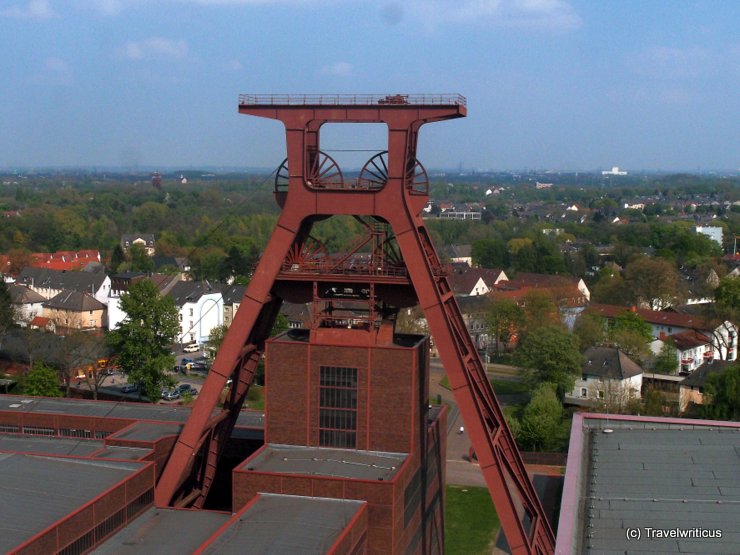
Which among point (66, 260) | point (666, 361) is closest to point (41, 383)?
point (666, 361)

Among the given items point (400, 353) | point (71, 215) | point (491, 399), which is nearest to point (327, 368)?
point (400, 353)

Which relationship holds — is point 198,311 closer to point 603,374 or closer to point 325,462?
point 603,374

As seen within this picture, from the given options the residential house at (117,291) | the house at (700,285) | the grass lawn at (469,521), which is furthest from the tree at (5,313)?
the house at (700,285)

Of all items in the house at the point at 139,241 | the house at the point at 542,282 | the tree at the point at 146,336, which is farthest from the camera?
the house at the point at 139,241

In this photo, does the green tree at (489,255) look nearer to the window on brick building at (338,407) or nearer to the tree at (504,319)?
the tree at (504,319)

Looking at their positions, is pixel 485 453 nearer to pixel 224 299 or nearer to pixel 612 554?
pixel 612 554

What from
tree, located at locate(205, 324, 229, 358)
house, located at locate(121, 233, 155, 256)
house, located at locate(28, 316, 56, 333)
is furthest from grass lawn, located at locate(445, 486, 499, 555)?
house, located at locate(121, 233, 155, 256)
